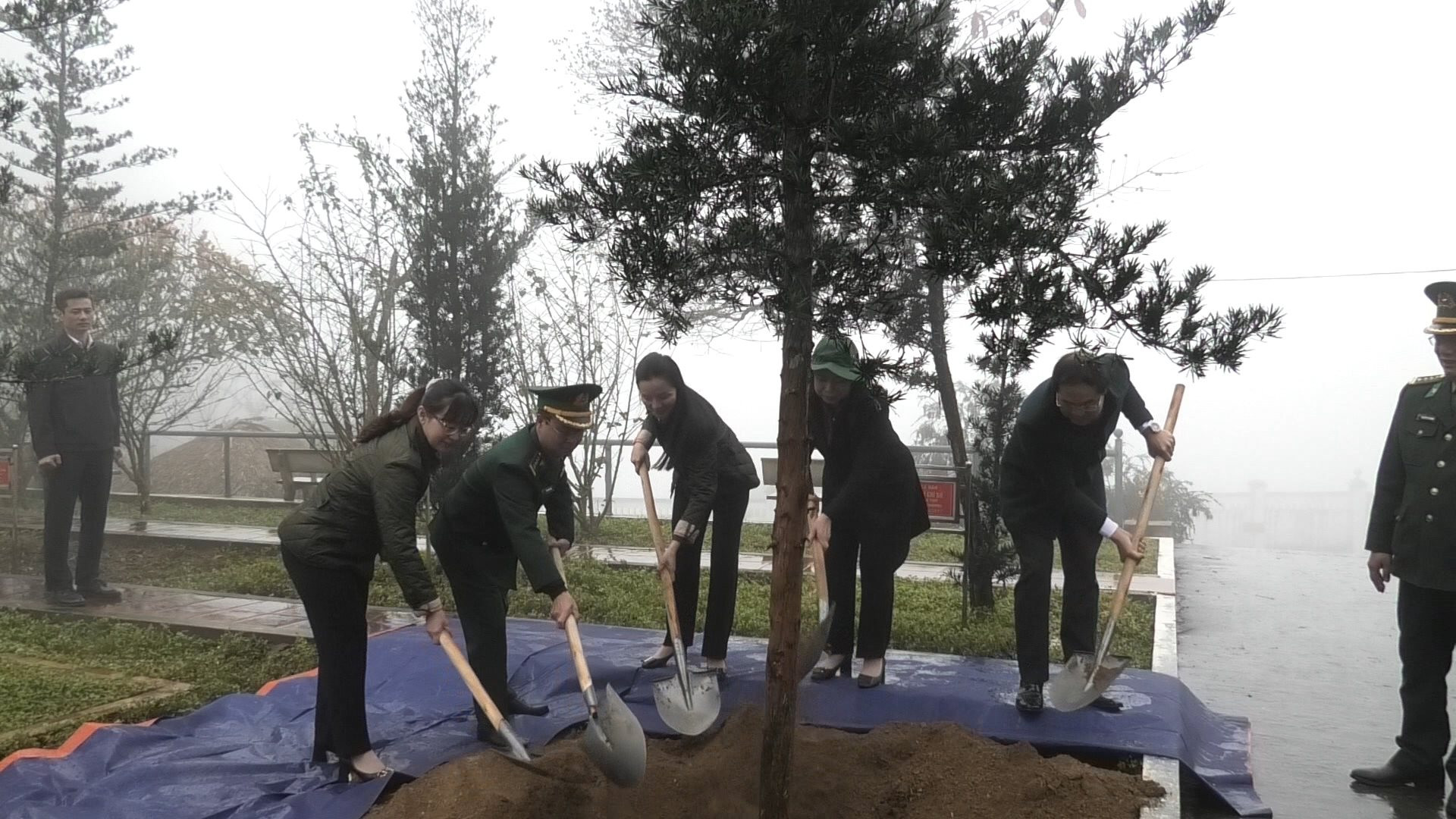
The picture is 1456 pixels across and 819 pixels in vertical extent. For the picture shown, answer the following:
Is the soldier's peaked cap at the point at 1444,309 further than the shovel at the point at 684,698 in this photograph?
No

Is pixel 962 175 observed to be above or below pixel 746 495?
above

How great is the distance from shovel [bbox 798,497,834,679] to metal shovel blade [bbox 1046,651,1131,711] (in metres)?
0.95

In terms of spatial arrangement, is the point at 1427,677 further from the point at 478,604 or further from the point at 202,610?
the point at 202,610

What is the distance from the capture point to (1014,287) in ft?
8.57

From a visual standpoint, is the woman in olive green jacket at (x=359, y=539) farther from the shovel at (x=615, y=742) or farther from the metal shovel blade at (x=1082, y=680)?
the metal shovel blade at (x=1082, y=680)

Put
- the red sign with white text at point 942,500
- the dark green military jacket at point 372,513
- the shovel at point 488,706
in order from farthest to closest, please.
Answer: the red sign with white text at point 942,500
the dark green military jacket at point 372,513
the shovel at point 488,706

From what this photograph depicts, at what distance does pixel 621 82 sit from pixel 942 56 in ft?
3.02

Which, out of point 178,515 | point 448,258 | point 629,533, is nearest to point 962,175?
point 448,258

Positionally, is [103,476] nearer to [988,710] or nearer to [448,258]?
[448,258]

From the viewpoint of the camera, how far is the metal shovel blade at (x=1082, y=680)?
A: 397 cm

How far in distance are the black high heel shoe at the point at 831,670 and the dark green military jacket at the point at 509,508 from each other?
144 centimetres

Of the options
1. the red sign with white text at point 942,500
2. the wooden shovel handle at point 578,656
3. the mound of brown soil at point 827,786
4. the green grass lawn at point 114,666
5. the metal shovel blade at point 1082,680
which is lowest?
the green grass lawn at point 114,666

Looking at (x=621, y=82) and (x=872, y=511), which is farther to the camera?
(x=872, y=511)

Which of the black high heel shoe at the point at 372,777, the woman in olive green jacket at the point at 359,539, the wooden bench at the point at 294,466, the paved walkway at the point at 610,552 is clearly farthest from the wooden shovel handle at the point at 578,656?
the wooden bench at the point at 294,466
